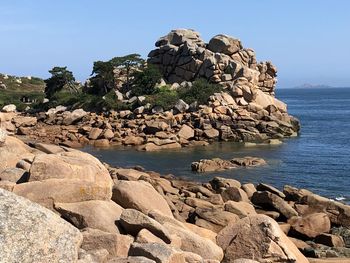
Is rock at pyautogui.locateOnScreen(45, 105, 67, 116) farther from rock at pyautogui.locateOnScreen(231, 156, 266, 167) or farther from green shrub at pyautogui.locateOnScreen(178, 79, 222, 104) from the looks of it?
rock at pyautogui.locateOnScreen(231, 156, 266, 167)

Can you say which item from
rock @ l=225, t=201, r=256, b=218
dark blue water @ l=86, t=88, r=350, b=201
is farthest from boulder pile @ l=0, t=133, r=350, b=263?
dark blue water @ l=86, t=88, r=350, b=201

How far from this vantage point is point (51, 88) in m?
87.7

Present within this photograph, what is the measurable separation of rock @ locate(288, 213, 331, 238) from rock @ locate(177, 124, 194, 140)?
106 ft

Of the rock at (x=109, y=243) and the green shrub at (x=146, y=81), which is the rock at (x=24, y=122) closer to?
the green shrub at (x=146, y=81)

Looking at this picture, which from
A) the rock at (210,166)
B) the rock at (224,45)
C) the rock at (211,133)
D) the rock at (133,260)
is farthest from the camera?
the rock at (224,45)

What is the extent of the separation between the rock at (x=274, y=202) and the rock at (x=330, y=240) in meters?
2.94

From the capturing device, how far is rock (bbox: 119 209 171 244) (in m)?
11.4

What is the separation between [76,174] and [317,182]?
2538 centimetres

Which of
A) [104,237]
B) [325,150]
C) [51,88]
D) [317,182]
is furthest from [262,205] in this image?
[51,88]

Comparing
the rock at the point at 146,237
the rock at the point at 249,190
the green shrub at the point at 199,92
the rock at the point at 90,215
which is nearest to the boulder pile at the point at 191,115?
the green shrub at the point at 199,92

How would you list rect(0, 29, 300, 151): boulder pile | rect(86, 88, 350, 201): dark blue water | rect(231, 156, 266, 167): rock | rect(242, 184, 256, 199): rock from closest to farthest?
rect(242, 184, 256, 199): rock
rect(86, 88, 350, 201): dark blue water
rect(231, 156, 266, 167): rock
rect(0, 29, 300, 151): boulder pile

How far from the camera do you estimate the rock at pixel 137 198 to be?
13.8m

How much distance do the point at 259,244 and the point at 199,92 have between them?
5429 centimetres

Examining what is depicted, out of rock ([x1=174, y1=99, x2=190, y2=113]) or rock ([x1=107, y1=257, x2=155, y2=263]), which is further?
rock ([x1=174, y1=99, x2=190, y2=113])
